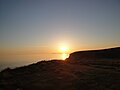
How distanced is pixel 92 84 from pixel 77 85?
1353 millimetres

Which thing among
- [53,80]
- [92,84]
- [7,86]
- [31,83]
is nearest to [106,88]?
[92,84]

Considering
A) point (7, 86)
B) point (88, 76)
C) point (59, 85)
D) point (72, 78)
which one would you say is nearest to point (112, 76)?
point (88, 76)

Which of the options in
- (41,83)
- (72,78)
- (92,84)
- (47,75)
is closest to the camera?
(92,84)

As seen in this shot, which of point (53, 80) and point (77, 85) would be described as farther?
point (53, 80)

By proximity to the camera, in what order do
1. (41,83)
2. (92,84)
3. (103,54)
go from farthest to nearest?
(103,54)
(41,83)
(92,84)

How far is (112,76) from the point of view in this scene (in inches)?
907

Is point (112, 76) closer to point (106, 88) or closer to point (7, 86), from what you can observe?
point (106, 88)

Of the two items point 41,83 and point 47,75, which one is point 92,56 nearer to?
point 47,75

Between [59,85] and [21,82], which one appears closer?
[59,85]

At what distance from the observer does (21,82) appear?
22.8 meters

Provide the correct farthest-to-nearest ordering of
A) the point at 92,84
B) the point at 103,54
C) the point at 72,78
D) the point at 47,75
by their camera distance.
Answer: the point at 103,54, the point at 47,75, the point at 72,78, the point at 92,84

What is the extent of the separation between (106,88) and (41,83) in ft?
20.8

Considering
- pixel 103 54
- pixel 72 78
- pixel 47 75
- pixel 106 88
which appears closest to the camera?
pixel 106 88

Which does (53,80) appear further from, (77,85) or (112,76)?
(112,76)
